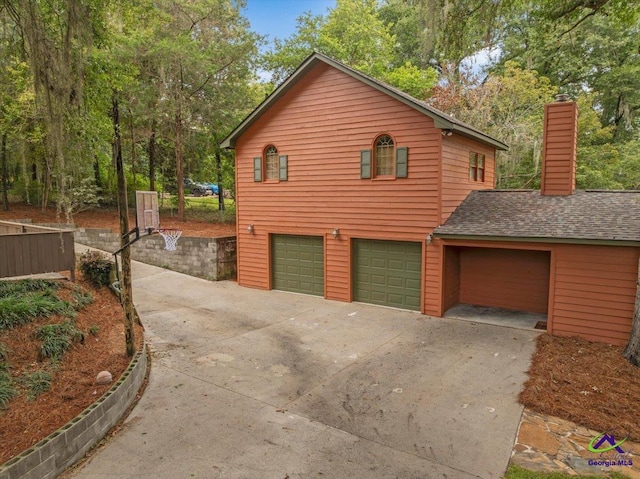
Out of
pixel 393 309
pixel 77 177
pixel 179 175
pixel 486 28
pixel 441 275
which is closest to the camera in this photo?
pixel 77 177

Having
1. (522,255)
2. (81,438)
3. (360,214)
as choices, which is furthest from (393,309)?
(81,438)

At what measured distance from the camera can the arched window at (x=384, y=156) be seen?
10.3m

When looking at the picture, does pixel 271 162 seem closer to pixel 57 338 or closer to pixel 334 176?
pixel 334 176

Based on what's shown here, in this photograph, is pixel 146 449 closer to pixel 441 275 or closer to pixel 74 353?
pixel 74 353

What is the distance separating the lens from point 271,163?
12.3 m

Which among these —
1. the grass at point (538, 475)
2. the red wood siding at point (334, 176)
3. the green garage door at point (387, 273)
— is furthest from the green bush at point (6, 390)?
the green garage door at point (387, 273)

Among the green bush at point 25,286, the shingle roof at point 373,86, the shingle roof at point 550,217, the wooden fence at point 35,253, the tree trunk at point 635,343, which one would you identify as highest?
the shingle roof at point 373,86

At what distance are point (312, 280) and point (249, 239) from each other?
8.46 feet

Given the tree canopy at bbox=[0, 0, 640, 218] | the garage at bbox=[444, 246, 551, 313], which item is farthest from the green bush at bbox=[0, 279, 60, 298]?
the garage at bbox=[444, 246, 551, 313]

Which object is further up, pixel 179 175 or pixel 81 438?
pixel 179 175

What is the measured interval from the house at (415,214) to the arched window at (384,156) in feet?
0.09

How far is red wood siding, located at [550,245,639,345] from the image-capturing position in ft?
25.3

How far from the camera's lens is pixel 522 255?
10125mm

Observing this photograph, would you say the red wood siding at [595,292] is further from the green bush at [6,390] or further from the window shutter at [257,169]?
the green bush at [6,390]
